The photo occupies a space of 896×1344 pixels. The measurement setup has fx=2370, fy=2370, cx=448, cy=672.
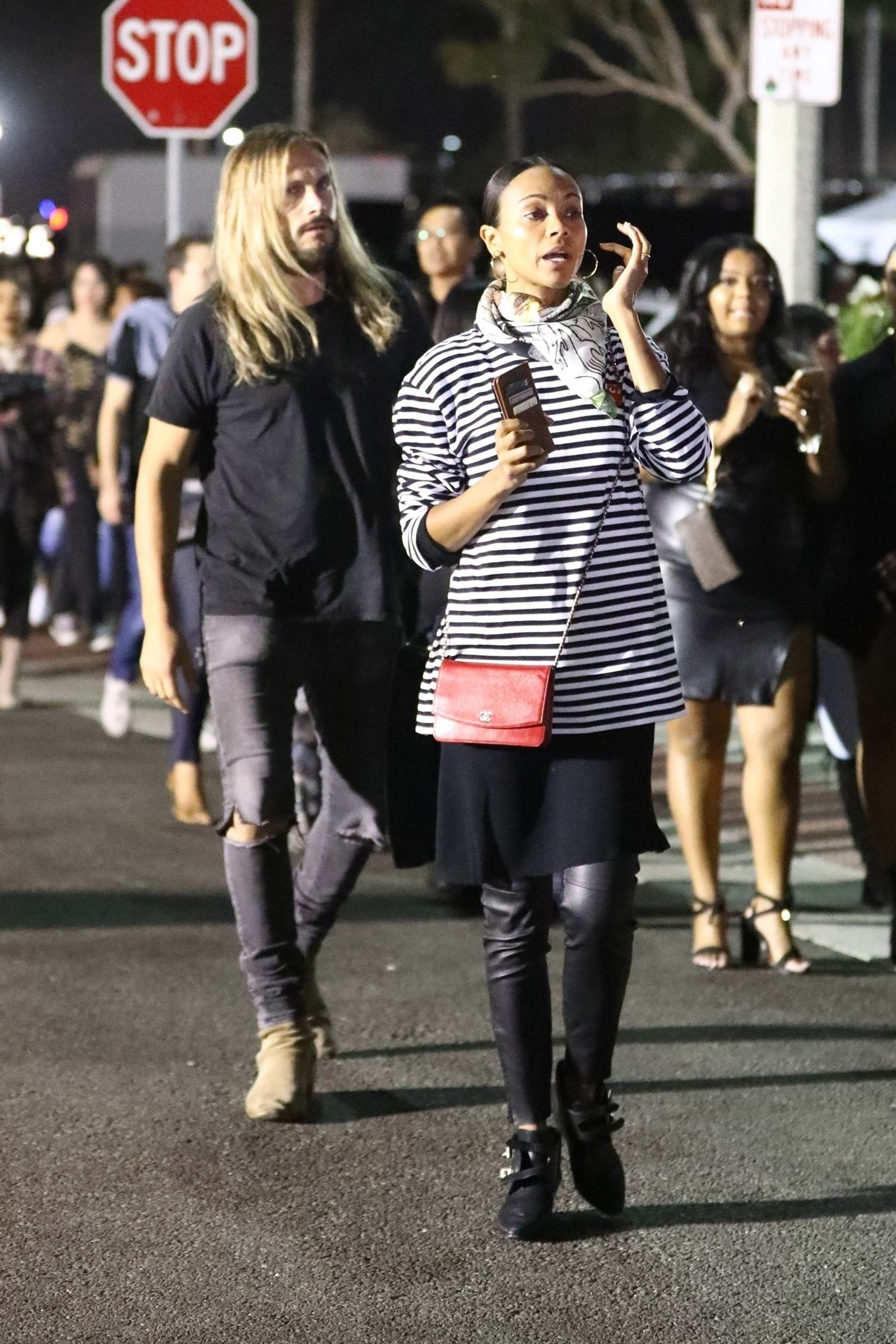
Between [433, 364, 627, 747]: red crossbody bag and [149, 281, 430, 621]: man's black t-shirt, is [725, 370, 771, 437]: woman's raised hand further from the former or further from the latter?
[433, 364, 627, 747]: red crossbody bag

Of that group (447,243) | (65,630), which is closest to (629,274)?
(447,243)

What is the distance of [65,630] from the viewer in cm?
1420

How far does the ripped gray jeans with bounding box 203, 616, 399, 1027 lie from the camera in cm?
502

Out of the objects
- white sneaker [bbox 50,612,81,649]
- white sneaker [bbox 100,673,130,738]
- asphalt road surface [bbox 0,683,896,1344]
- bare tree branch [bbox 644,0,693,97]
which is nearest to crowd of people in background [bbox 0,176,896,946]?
asphalt road surface [bbox 0,683,896,1344]

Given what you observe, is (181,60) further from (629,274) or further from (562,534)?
(562,534)

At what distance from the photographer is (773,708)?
21.1 feet

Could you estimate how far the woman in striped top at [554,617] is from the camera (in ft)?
13.9

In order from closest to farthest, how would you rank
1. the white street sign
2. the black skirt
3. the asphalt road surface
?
the asphalt road surface, the black skirt, the white street sign

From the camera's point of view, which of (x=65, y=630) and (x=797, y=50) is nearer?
(x=797, y=50)

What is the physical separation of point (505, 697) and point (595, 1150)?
871 mm

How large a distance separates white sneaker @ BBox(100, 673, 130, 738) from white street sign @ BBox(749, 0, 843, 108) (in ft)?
12.2

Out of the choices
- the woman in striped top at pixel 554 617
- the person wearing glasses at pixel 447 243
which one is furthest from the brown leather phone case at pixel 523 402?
the person wearing glasses at pixel 447 243

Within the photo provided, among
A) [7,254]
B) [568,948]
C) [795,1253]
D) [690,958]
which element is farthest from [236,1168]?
[7,254]

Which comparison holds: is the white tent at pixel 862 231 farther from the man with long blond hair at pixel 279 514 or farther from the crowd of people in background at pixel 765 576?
the man with long blond hair at pixel 279 514
